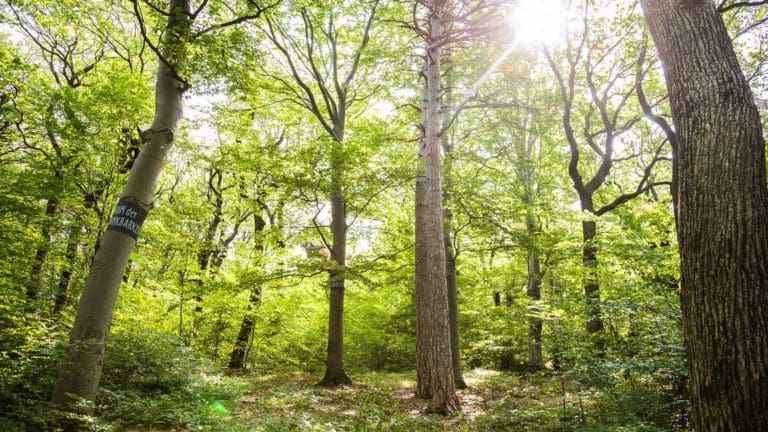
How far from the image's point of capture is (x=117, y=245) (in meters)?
4.36

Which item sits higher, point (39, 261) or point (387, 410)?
point (39, 261)

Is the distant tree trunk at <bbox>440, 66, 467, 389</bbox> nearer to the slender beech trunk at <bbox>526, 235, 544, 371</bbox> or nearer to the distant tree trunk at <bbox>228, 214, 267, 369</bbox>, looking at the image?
the slender beech trunk at <bbox>526, 235, 544, 371</bbox>

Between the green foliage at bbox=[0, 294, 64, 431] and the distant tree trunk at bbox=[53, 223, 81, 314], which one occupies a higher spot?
the distant tree trunk at bbox=[53, 223, 81, 314]

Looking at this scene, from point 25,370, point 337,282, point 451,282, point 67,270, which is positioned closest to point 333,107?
point 337,282

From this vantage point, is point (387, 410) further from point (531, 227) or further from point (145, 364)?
point (531, 227)

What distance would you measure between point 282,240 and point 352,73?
→ 5.74 meters

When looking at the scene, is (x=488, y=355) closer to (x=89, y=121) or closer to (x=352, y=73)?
(x=352, y=73)

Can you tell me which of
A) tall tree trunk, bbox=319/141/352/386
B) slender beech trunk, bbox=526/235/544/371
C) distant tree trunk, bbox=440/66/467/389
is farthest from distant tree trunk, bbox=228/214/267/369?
slender beech trunk, bbox=526/235/544/371

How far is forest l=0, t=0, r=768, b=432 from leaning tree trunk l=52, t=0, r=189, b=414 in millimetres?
29

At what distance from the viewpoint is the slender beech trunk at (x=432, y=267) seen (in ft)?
23.4

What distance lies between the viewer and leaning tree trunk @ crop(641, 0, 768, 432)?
2.55 m

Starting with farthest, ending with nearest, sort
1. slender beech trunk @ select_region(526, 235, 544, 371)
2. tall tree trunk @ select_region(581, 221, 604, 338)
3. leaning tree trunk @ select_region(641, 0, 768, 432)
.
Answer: slender beech trunk @ select_region(526, 235, 544, 371)
tall tree trunk @ select_region(581, 221, 604, 338)
leaning tree trunk @ select_region(641, 0, 768, 432)

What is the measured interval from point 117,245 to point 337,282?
6.40 m

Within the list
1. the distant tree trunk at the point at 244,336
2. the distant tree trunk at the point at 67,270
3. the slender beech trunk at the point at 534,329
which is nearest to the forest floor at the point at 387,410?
the distant tree trunk at the point at 244,336
